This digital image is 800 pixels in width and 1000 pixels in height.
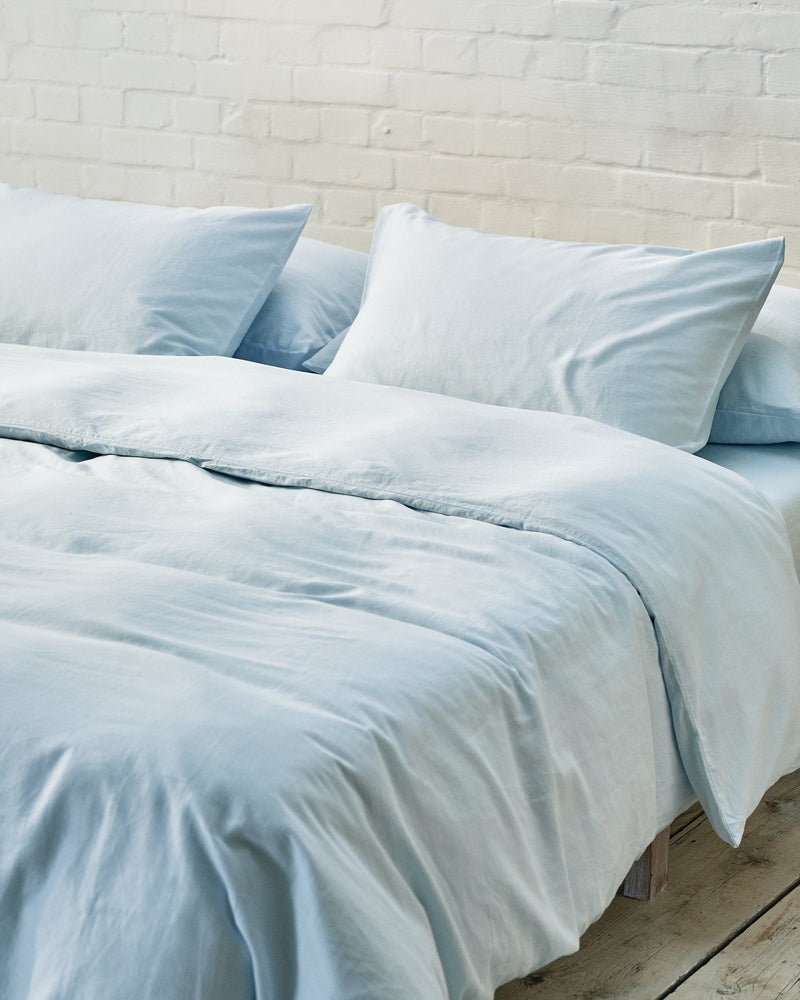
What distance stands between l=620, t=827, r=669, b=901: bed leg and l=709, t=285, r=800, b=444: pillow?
2.61 ft

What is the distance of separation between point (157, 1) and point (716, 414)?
1.89 metres

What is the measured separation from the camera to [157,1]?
11.6 ft

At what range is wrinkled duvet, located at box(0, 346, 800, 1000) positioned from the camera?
126cm

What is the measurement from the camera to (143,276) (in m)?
2.91

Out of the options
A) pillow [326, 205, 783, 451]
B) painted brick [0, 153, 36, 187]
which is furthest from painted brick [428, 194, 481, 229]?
painted brick [0, 153, 36, 187]

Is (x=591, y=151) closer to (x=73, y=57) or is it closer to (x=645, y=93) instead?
(x=645, y=93)

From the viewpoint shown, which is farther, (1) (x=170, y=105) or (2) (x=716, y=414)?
(1) (x=170, y=105)

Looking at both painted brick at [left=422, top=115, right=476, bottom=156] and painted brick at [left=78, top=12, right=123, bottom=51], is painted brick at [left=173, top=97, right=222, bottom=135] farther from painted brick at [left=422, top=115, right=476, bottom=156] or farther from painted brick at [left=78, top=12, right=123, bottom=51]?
painted brick at [left=422, top=115, right=476, bottom=156]

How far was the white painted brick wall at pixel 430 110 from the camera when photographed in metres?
2.90

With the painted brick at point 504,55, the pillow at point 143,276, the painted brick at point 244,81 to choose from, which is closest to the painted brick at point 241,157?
the painted brick at point 244,81

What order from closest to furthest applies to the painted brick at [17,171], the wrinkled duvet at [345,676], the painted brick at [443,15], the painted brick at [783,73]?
the wrinkled duvet at [345,676]
the painted brick at [783,73]
the painted brick at [443,15]
the painted brick at [17,171]

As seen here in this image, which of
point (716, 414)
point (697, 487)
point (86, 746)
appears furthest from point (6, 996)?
point (716, 414)

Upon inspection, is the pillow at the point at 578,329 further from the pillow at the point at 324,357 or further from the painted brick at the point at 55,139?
the painted brick at the point at 55,139

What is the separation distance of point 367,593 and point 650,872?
69 cm
